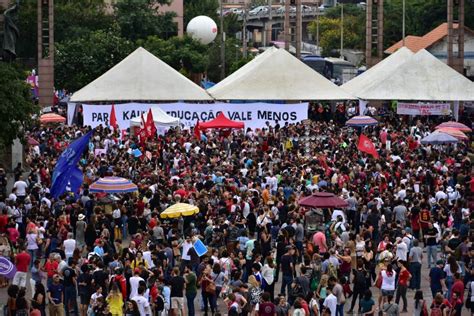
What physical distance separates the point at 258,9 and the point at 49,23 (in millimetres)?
122766

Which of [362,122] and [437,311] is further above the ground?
[362,122]

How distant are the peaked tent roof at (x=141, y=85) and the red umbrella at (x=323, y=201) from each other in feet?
78.3

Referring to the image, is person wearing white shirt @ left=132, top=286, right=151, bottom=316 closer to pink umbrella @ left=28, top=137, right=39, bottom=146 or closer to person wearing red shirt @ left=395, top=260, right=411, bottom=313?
person wearing red shirt @ left=395, top=260, right=411, bottom=313

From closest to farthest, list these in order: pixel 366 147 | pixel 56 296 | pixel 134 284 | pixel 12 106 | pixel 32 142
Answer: pixel 134 284 → pixel 56 296 → pixel 12 106 → pixel 366 147 → pixel 32 142

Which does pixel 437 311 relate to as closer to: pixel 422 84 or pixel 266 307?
pixel 266 307

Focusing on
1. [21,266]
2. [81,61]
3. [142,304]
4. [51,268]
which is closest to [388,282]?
[142,304]

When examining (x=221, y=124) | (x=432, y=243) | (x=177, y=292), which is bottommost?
(x=177, y=292)

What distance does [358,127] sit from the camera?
1988 inches

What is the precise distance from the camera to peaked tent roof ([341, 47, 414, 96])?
56319 mm

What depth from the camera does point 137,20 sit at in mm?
86438

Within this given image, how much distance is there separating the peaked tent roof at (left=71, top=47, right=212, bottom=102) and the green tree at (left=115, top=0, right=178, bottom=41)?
31337 millimetres

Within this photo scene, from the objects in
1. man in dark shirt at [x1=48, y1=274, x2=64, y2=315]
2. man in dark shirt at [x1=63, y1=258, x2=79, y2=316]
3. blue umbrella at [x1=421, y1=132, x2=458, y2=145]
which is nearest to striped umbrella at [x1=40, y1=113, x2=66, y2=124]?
blue umbrella at [x1=421, y1=132, x2=458, y2=145]

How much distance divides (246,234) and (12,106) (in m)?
11.6

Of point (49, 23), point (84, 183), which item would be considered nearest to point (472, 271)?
point (84, 183)
